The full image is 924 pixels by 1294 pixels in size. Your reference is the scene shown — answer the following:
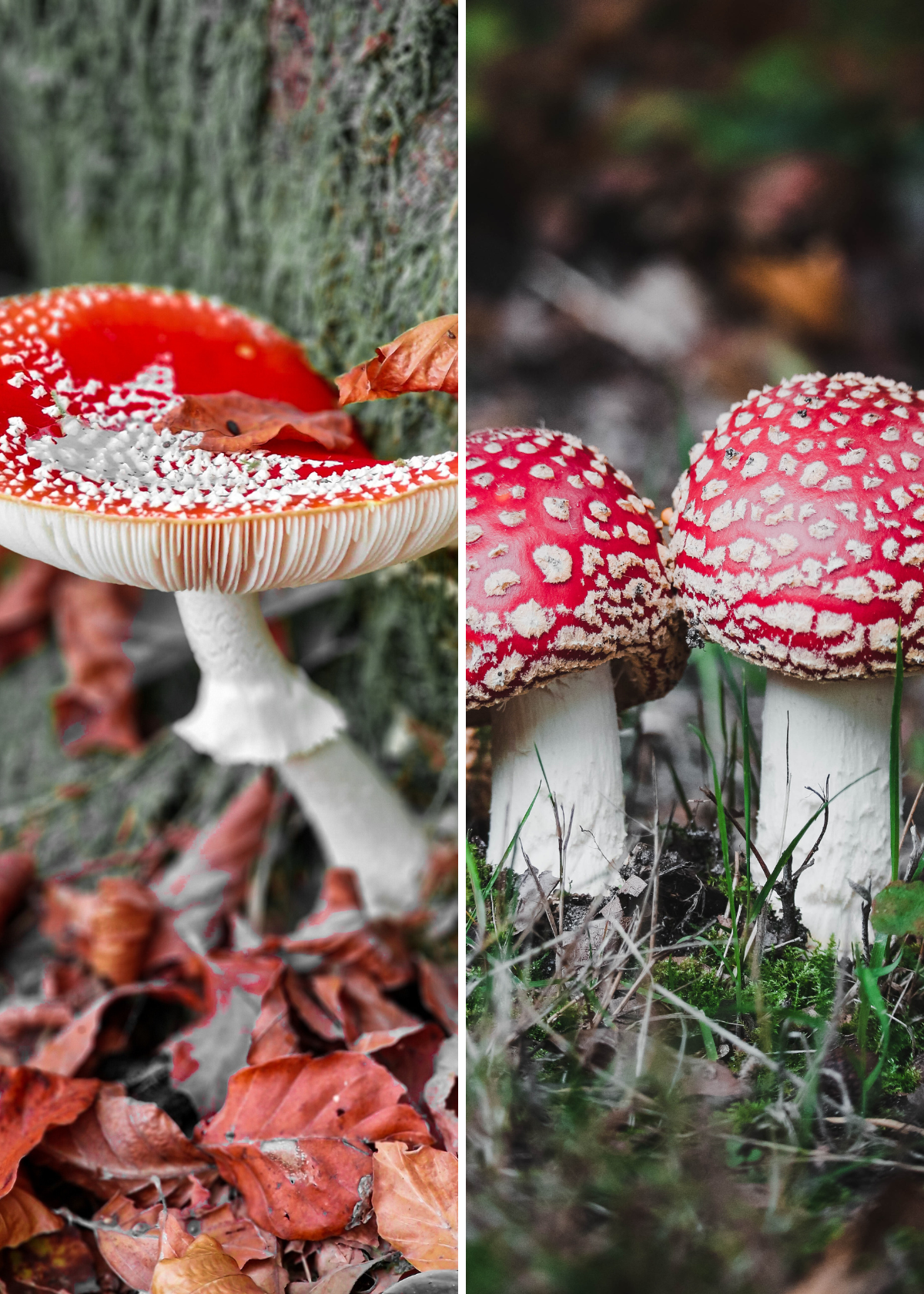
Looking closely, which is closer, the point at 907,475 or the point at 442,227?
the point at 907,475

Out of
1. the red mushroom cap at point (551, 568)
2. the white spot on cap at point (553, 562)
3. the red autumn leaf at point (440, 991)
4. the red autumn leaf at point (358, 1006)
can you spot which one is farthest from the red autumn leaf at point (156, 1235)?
the white spot on cap at point (553, 562)

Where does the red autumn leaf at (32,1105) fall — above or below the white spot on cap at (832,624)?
below

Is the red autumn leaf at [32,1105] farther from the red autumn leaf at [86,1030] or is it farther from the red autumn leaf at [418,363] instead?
the red autumn leaf at [418,363]

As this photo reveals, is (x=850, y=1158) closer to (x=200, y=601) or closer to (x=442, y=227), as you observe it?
(x=200, y=601)

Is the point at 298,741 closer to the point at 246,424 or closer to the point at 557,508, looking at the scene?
the point at 246,424

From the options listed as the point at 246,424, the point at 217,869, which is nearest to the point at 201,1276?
the point at 217,869

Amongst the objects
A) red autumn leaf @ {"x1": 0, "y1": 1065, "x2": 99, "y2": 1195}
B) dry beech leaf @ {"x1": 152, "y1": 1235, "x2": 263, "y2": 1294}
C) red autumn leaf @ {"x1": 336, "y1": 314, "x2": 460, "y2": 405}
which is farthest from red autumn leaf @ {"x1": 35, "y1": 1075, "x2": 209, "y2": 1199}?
red autumn leaf @ {"x1": 336, "y1": 314, "x2": 460, "y2": 405}

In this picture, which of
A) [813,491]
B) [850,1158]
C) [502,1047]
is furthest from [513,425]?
[850,1158]
